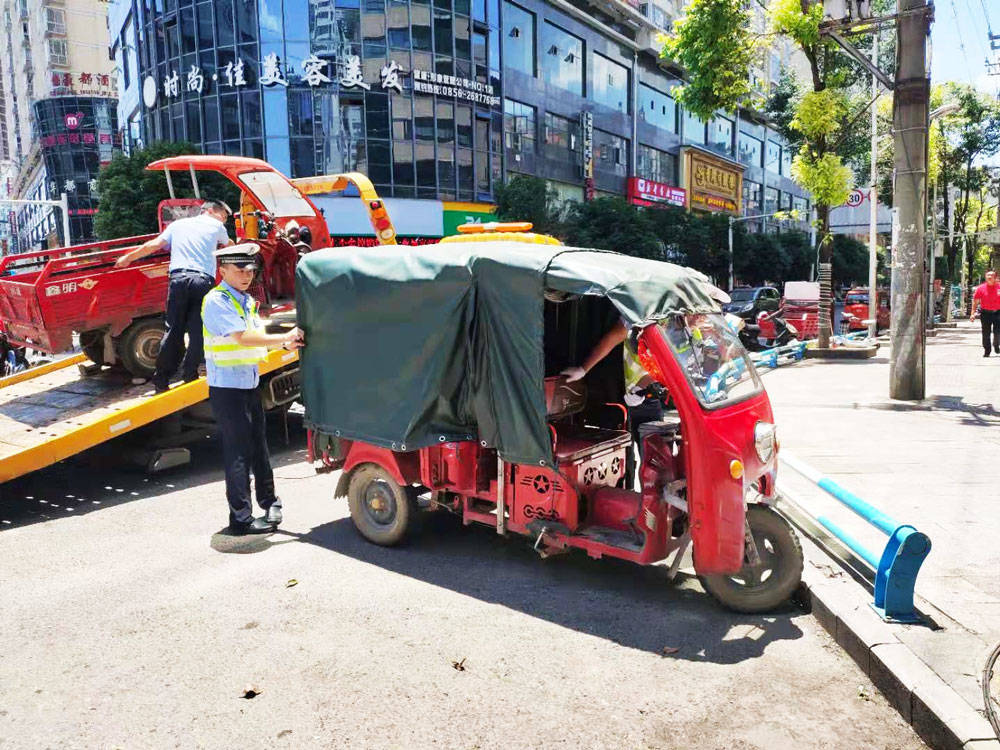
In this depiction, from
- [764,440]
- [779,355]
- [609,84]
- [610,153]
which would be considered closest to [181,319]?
[764,440]

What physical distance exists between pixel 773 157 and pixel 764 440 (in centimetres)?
7421

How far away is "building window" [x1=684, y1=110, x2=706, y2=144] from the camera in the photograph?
184ft

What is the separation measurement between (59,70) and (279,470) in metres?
75.4

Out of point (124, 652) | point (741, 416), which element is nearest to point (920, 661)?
point (741, 416)

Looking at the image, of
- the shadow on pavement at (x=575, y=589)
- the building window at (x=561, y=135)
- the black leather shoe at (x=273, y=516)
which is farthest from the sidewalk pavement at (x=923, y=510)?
the building window at (x=561, y=135)

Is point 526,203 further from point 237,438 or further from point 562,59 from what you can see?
point 237,438

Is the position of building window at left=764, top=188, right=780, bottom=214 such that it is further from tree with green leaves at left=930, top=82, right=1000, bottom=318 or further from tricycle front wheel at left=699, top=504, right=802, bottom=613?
tricycle front wheel at left=699, top=504, right=802, bottom=613

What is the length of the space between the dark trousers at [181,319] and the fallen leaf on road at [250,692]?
4363 millimetres

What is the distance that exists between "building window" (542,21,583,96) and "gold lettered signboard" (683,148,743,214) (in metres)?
13.7

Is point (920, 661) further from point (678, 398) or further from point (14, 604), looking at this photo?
point (14, 604)

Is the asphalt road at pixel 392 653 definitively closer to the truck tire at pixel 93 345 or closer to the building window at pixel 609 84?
the truck tire at pixel 93 345

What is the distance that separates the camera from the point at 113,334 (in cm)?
801

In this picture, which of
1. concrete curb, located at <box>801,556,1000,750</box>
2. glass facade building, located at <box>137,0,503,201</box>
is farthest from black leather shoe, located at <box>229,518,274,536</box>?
glass facade building, located at <box>137,0,503,201</box>

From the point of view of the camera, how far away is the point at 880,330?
25.2 metres
